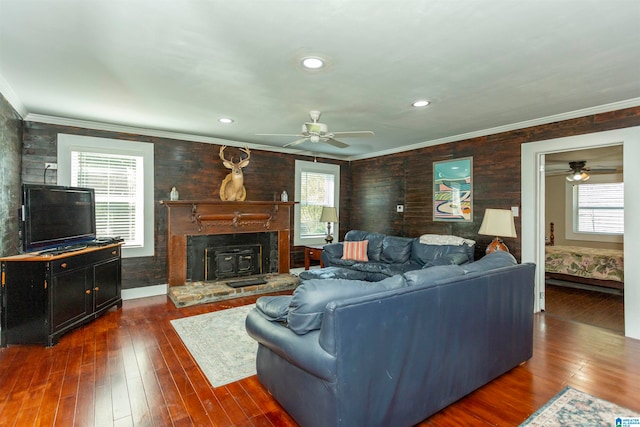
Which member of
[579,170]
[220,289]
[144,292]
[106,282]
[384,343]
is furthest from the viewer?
[579,170]

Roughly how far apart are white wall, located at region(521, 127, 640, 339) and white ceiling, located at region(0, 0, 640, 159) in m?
0.34

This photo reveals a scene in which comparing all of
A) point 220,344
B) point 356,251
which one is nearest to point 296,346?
point 220,344

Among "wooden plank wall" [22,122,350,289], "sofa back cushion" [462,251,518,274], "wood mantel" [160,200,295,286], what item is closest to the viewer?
"sofa back cushion" [462,251,518,274]

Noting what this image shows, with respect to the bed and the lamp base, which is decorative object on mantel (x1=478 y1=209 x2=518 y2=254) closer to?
the lamp base

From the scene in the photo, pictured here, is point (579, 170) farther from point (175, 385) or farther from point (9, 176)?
point (9, 176)

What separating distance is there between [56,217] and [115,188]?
121 centimetres

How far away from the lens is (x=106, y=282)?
404cm

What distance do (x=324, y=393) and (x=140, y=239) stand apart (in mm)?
4237

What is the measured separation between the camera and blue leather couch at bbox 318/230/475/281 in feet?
14.9

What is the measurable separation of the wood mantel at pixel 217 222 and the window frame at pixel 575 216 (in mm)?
6272

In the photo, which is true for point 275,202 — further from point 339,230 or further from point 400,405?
point 400,405

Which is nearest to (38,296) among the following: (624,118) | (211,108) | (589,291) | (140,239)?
(140,239)

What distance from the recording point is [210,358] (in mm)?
2896

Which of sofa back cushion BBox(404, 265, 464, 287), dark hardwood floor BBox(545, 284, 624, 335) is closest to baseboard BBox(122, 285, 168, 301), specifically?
sofa back cushion BBox(404, 265, 464, 287)
